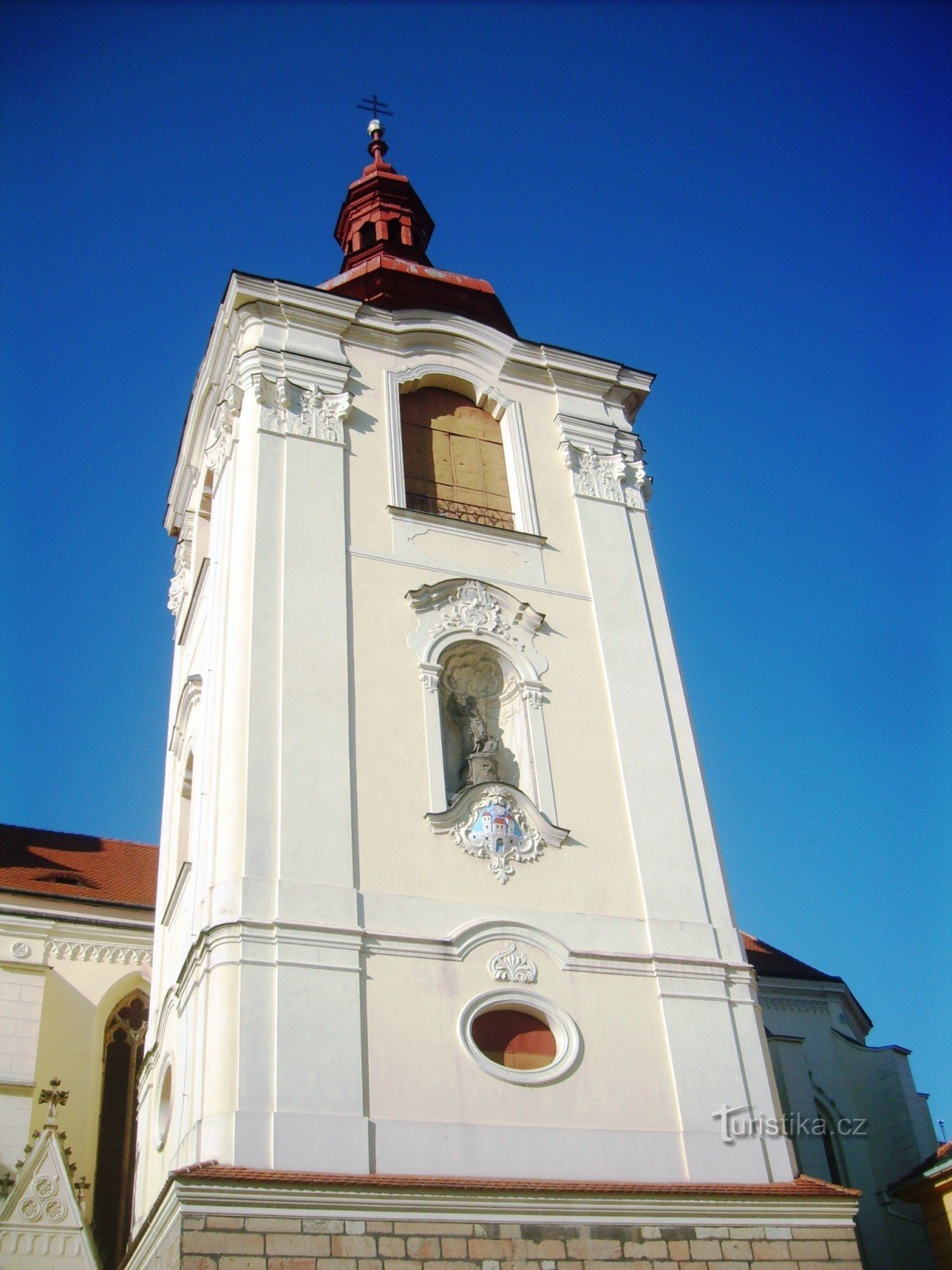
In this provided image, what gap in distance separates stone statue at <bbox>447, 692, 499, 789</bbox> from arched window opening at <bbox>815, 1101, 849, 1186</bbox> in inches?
332

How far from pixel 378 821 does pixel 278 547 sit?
3.52 m

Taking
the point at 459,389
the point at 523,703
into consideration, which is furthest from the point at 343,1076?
the point at 459,389

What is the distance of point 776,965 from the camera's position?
22.1 m

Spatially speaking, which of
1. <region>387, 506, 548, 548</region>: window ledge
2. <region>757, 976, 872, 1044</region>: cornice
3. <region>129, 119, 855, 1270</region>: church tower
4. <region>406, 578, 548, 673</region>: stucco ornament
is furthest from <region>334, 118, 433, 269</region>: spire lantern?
<region>757, 976, 872, 1044</region>: cornice

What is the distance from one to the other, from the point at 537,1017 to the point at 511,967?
1.74 feet

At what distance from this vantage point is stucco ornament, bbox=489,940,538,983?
1277 centimetres

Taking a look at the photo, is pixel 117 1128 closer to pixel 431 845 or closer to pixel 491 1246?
pixel 431 845

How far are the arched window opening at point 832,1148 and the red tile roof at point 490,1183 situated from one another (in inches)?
296

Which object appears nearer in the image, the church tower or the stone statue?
the church tower

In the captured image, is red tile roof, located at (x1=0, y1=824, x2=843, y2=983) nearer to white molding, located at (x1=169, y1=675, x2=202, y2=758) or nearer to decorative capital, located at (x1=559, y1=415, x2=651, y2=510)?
white molding, located at (x1=169, y1=675, x2=202, y2=758)

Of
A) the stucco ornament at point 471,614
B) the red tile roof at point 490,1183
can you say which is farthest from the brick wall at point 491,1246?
the stucco ornament at point 471,614

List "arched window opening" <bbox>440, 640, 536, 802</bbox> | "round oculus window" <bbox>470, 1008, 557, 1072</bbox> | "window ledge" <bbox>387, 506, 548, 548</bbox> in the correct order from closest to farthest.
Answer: "round oculus window" <bbox>470, 1008, 557, 1072</bbox>
"arched window opening" <bbox>440, 640, 536, 802</bbox>
"window ledge" <bbox>387, 506, 548, 548</bbox>

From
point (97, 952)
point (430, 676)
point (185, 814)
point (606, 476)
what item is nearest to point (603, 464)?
point (606, 476)

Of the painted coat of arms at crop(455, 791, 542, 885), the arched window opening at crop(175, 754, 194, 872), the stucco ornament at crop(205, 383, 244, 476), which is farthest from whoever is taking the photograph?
the stucco ornament at crop(205, 383, 244, 476)
